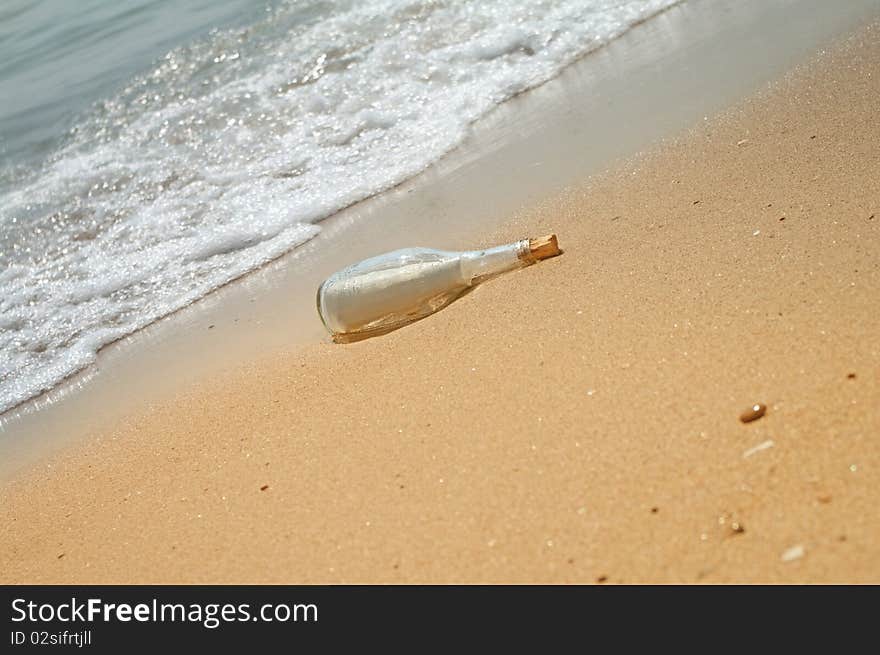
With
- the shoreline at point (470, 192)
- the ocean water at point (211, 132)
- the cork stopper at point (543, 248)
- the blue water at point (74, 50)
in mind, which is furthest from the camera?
the blue water at point (74, 50)

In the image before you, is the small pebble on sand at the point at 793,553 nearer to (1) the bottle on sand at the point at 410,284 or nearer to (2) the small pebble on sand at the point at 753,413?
(2) the small pebble on sand at the point at 753,413

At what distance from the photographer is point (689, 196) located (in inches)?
97.1

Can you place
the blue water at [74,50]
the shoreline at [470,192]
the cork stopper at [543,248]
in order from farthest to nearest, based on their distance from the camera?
the blue water at [74,50] → the shoreline at [470,192] → the cork stopper at [543,248]

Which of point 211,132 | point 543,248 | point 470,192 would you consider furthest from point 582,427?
point 211,132

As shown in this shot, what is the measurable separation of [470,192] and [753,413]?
1.74 m

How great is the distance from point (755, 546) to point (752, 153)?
1.51 m

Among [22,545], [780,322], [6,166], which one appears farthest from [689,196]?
[6,166]

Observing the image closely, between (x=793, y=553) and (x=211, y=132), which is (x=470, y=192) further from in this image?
(x=793, y=553)

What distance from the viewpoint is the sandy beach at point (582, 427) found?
1.45 m

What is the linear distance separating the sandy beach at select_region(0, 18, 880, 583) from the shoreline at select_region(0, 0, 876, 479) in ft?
0.51

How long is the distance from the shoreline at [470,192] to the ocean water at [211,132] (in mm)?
140

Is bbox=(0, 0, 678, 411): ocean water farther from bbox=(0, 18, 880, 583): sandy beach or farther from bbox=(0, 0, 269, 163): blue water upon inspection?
bbox=(0, 18, 880, 583): sandy beach

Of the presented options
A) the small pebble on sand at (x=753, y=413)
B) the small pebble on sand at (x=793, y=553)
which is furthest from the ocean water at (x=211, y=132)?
the small pebble on sand at (x=793, y=553)

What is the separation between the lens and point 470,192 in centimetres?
317
